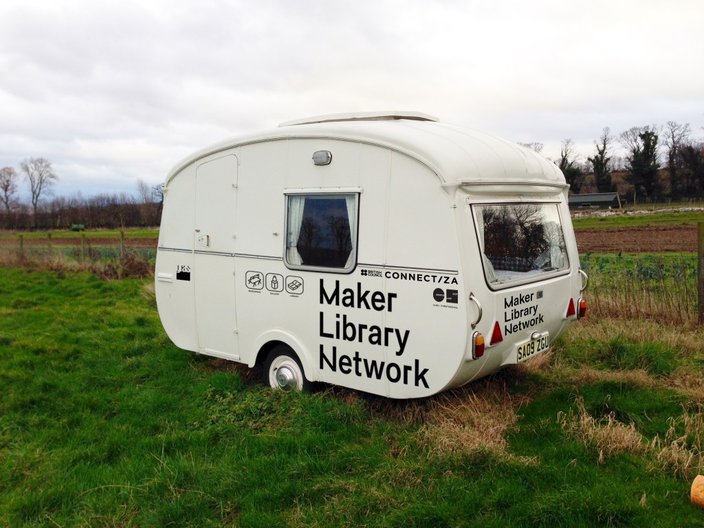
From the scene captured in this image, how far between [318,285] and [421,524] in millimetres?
2433

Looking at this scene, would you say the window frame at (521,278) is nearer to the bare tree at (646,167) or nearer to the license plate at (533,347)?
the license plate at (533,347)

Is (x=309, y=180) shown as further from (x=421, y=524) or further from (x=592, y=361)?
(x=592, y=361)

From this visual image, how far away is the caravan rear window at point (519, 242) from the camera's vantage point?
4.86 m

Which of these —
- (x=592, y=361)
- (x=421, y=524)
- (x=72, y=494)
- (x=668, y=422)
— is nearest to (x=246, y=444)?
(x=72, y=494)

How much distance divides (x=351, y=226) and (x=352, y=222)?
0.04 m

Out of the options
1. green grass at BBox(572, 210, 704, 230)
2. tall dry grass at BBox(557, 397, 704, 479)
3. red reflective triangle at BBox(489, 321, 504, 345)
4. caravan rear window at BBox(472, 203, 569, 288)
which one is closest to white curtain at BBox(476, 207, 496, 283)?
caravan rear window at BBox(472, 203, 569, 288)

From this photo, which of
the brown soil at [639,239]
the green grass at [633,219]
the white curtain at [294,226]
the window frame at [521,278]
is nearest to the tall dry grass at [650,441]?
the window frame at [521,278]

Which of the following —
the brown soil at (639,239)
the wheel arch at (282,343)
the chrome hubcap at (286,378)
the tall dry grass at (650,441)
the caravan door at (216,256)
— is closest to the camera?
the tall dry grass at (650,441)

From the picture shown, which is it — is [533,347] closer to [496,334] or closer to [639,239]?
[496,334]

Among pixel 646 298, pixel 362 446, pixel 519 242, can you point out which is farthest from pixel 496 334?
pixel 646 298

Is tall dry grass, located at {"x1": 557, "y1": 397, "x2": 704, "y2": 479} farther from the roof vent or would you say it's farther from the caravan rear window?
the roof vent

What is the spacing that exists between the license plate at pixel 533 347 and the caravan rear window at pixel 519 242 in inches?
21.8

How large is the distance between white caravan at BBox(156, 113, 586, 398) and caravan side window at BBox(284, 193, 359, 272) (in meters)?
0.01

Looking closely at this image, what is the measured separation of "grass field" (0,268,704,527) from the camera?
3.76 metres
